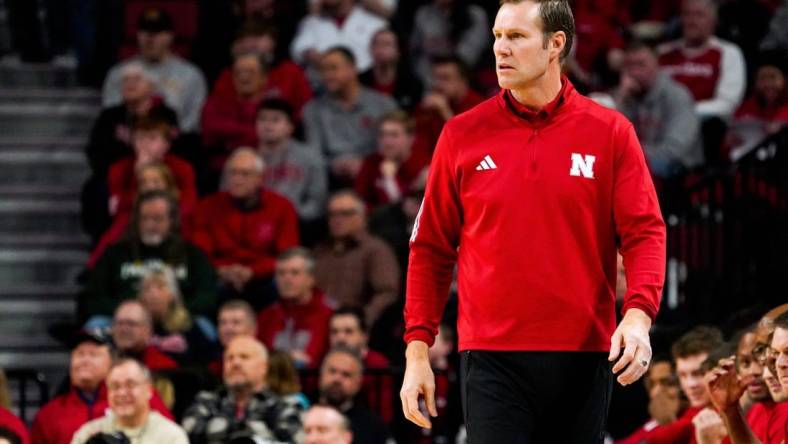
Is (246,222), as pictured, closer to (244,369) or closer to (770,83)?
(244,369)

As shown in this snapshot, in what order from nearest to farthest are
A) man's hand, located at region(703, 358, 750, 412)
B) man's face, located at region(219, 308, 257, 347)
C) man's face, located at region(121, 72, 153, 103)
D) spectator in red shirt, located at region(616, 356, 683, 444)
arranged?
man's hand, located at region(703, 358, 750, 412), spectator in red shirt, located at region(616, 356, 683, 444), man's face, located at region(219, 308, 257, 347), man's face, located at region(121, 72, 153, 103)

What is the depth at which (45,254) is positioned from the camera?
1277 centimetres

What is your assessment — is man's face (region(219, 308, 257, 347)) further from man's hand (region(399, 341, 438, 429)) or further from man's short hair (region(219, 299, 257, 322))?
man's hand (region(399, 341, 438, 429))

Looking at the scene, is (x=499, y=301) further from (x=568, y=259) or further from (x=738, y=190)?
(x=738, y=190)

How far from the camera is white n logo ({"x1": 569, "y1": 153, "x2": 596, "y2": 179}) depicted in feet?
16.3

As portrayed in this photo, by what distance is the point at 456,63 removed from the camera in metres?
12.8

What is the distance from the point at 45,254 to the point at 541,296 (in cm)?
838

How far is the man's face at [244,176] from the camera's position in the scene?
1181 centimetres

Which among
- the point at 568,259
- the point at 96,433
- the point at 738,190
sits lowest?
the point at 96,433

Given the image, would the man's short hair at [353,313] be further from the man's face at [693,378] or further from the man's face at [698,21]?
the man's face at [698,21]

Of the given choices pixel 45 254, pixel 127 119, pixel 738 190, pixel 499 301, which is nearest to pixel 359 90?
pixel 127 119

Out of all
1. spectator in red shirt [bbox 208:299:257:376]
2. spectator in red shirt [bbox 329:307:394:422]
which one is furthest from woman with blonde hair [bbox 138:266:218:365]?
spectator in red shirt [bbox 329:307:394:422]

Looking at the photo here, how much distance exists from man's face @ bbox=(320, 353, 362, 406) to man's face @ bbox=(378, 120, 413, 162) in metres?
2.71

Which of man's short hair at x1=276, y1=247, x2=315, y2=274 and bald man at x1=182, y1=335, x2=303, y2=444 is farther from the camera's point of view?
man's short hair at x1=276, y1=247, x2=315, y2=274
